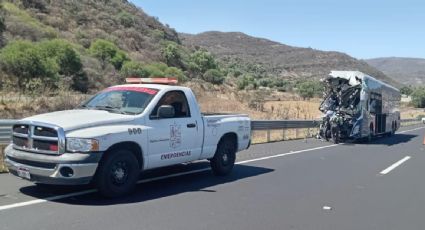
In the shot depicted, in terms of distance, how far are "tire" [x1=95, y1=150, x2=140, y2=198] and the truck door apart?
468 millimetres

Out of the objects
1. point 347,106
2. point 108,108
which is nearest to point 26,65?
point 347,106

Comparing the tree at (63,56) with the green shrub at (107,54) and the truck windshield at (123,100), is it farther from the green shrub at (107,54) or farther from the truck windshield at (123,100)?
the truck windshield at (123,100)

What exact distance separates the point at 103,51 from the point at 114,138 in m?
34.8

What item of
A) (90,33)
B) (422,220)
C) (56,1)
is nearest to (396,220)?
(422,220)

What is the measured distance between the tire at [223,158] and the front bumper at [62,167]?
370cm

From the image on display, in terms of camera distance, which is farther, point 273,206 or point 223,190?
point 223,190

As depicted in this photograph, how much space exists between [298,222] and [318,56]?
12039 centimetres

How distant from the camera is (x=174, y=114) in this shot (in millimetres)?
9648

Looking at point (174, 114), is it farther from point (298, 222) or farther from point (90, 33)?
point (90, 33)

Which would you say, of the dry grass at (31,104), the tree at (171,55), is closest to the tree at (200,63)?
the tree at (171,55)

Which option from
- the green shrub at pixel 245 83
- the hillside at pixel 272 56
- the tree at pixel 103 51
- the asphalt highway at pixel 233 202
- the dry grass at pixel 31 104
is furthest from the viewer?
the hillside at pixel 272 56

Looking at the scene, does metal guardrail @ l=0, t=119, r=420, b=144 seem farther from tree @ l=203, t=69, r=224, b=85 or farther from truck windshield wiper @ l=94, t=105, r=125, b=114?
tree @ l=203, t=69, r=224, b=85

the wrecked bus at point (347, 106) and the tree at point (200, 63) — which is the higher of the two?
the tree at point (200, 63)

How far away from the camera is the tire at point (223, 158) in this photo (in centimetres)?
1114
